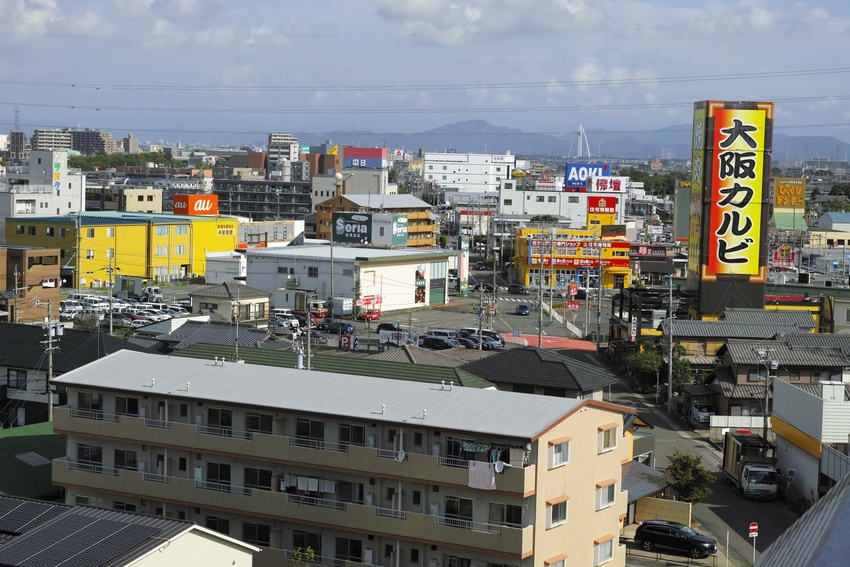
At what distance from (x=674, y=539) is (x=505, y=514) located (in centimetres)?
396

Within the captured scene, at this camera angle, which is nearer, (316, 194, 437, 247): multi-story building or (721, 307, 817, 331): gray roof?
(721, 307, 817, 331): gray roof

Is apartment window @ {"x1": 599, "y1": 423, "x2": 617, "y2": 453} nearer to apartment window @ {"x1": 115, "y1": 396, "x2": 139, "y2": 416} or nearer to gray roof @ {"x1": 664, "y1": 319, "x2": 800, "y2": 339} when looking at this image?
apartment window @ {"x1": 115, "y1": 396, "x2": 139, "y2": 416}

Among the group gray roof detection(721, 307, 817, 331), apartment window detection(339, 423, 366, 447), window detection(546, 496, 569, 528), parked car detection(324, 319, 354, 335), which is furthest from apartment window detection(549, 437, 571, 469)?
parked car detection(324, 319, 354, 335)

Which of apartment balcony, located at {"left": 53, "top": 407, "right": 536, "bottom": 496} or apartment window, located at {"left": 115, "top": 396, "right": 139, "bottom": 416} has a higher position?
apartment window, located at {"left": 115, "top": 396, "right": 139, "bottom": 416}

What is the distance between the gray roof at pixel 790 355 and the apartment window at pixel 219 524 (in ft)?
40.9

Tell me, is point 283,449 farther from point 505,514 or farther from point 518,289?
point 518,289

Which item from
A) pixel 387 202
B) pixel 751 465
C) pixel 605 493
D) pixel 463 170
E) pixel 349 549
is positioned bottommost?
pixel 751 465

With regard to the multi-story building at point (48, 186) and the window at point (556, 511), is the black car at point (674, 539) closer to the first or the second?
the window at point (556, 511)

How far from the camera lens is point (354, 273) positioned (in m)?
36.8

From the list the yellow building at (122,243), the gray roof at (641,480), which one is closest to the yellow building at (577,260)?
the yellow building at (122,243)

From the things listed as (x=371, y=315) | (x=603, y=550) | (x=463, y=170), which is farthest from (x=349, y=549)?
(x=463, y=170)

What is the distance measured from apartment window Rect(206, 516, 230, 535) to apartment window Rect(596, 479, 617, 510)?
4058 millimetres

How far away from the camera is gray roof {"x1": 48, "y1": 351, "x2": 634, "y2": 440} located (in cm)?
1219

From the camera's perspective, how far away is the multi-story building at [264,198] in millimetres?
67062
